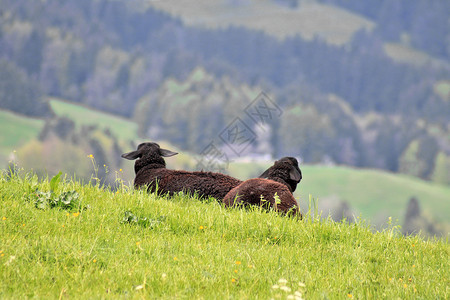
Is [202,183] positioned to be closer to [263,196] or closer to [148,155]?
[263,196]

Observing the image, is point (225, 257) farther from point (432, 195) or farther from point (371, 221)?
point (432, 195)

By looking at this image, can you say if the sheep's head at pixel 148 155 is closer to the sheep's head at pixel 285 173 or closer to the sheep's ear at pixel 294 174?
the sheep's head at pixel 285 173

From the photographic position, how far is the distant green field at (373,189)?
145 m

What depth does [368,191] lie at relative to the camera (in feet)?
518

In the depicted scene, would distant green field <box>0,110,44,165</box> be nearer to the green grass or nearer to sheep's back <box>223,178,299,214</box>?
sheep's back <box>223,178,299,214</box>

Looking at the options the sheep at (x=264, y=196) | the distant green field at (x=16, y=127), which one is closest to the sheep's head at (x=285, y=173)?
the sheep at (x=264, y=196)

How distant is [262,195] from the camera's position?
8344mm

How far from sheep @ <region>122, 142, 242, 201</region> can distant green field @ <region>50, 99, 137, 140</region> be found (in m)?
138

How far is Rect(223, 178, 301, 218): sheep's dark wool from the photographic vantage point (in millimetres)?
8188

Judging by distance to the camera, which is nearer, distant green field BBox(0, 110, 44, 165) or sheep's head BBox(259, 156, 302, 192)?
sheep's head BBox(259, 156, 302, 192)

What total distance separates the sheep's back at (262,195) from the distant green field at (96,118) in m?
141

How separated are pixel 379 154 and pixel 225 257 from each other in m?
187

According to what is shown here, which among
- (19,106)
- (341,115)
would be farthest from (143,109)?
(341,115)

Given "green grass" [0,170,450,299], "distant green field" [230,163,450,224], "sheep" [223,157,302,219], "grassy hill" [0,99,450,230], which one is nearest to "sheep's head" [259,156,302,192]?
"sheep" [223,157,302,219]
